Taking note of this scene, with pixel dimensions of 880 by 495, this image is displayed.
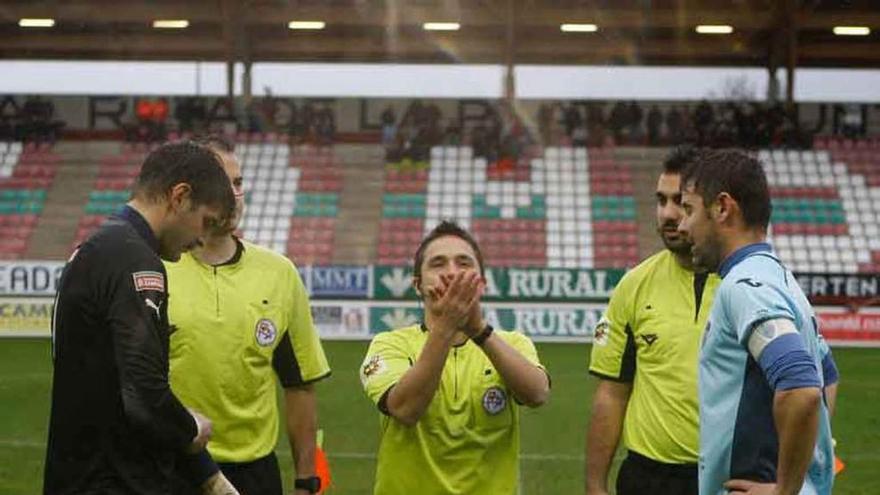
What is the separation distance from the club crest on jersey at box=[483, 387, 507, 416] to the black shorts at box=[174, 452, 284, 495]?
1.08 meters

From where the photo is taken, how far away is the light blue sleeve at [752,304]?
353 centimetres

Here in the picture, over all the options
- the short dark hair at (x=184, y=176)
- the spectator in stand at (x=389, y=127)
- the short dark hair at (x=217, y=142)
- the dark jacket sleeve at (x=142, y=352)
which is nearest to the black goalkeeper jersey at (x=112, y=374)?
the dark jacket sleeve at (x=142, y=352)

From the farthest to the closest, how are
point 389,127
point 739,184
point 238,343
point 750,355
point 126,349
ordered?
1. point 389,127
2. point 238,343
3. point 739,184
4. point 750,355
5. point 126,349

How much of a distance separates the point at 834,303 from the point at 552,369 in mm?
7663

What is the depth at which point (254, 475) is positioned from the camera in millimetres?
4863

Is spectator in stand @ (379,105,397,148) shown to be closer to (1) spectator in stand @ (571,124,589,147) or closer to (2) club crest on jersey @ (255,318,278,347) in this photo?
(1) spectator in stand @ (571,124,589,147)

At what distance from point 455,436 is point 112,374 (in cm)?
108

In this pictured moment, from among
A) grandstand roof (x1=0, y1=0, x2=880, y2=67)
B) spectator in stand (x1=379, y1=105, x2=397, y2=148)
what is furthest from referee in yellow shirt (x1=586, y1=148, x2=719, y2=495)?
spectator in stand (x1=379, y1=105, x2=397, y2=148)

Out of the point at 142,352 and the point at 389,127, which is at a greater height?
the point at 389,127

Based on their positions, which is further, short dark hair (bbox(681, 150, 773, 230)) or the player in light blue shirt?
short dark hair (bbox(681, 150, 773, 230))

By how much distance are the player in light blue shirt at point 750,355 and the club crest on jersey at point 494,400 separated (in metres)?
0.65

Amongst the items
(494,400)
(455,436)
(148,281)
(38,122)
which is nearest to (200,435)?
(148,281)

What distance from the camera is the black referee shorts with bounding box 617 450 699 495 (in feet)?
16.0

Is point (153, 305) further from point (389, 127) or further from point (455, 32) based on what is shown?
point (455, 32)
